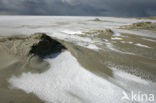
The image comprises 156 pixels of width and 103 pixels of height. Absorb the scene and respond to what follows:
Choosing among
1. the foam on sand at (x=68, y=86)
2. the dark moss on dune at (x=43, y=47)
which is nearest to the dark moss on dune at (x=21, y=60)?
the dark moss on dune at (x=43, y=47)

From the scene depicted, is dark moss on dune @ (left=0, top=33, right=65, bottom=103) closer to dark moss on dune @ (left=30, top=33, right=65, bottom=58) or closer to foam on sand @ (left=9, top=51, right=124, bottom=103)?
dark moss on dune @ (left=30, top=33, right=65, bottom=58)

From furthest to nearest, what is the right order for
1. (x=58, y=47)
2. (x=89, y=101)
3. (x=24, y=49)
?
(x=58, y=47), (x=24, y=49), (x=89, y=101)

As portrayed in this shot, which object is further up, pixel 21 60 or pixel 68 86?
pixel 21 60

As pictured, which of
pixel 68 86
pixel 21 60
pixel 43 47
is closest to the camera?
pixel 68 86

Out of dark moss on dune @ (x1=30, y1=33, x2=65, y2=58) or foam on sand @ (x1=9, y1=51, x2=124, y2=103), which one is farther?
dark moss on dune @ (x1=30, y1=33, x2=65, y2=58)

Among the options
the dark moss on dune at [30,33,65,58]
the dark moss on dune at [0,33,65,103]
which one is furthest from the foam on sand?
the dark moss on dune at [30,33,65,58]

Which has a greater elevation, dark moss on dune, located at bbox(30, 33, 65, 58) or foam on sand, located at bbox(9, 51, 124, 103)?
dark moss on dune, located at bbox(30, 33, 65, 58)

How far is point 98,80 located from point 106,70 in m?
0.50

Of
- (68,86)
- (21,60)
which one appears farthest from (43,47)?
(68,86)

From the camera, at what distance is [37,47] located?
299 cm

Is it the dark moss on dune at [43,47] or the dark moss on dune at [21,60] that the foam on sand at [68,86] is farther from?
the dark moss on dune at [43,47]

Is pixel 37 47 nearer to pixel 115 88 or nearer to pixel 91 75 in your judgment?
pixel 91 75

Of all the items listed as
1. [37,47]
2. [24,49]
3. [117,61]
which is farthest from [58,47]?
[117,61]

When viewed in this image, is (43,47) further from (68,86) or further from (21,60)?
(68,86)
